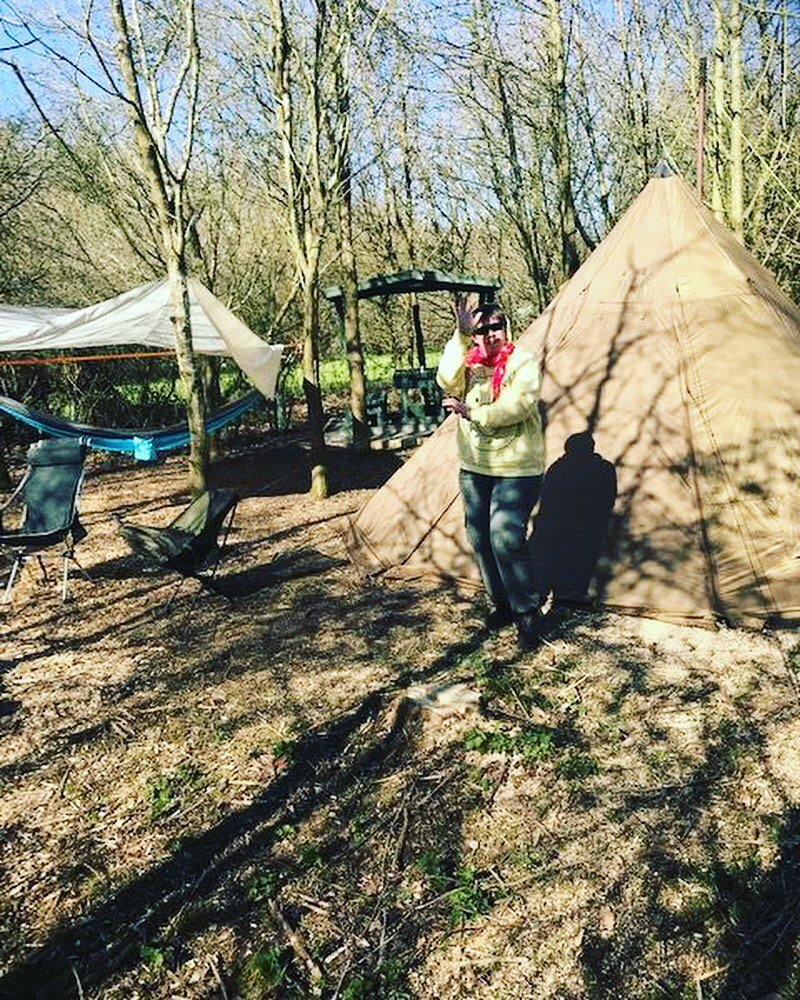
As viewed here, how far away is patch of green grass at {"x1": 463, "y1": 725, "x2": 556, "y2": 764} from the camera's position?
3574 millimetres

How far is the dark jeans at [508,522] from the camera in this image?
4.44 metres

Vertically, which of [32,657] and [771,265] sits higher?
[771,265]

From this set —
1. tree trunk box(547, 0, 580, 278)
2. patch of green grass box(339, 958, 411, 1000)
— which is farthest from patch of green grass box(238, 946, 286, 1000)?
tree trunk box(547, 0, 580, 278)

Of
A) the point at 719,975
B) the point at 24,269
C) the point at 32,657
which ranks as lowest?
the point at 719,975

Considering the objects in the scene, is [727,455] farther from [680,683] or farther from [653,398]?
[680,683]

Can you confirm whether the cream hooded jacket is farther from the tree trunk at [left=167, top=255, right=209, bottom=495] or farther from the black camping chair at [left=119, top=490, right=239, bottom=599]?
the tree trunk at [left=167, top=255, right=209, bottom=495]

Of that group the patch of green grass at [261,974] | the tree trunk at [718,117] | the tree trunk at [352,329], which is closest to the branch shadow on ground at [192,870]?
the patch of green grass at [261,974]

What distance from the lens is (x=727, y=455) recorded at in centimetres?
509

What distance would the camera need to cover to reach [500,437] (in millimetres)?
4430

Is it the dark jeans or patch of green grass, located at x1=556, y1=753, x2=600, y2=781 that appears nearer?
patch of green grass, located at x1=556, y1=753, x2=600, y2=781

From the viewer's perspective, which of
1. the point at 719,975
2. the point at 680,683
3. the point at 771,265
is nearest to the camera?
the point at 719,975

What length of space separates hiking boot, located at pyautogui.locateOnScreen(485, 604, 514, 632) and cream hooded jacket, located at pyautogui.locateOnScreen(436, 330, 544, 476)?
3.05 feet

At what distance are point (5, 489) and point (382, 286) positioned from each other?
19.3 feet

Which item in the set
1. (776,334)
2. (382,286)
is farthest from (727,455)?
(382,286)
